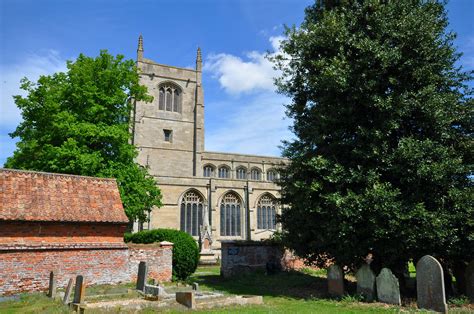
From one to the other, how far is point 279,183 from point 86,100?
1086cm

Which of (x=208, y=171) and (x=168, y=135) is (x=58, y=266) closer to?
(x=168, y=135)

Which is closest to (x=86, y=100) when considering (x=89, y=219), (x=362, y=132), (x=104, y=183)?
(x=104, y=183)

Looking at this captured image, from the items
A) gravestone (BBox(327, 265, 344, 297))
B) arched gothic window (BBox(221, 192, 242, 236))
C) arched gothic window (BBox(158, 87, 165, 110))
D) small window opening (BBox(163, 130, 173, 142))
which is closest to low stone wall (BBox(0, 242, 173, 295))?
gravestone (BBox(327, 265, 344, 297))

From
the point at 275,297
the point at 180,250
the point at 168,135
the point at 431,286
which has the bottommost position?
the point at 275,297

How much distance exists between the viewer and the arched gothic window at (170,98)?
133 ft

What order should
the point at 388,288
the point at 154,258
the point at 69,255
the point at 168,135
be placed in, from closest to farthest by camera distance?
the point at 388,288
the point at 69,255
the point at 154,258
the point at 168,135

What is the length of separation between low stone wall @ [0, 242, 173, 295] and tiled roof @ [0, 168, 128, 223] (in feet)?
3.33

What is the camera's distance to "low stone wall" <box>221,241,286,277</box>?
17219mm

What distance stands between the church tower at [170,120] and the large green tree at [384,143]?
27.2 m

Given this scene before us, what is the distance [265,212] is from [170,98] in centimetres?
1620

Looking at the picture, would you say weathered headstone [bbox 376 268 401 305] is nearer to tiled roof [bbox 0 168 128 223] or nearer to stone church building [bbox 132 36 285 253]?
tiled roof [bbox 0 168 128 223]

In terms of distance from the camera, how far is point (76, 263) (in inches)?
517

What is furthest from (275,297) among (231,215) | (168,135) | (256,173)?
(256,173)

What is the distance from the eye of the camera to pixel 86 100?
18.6 metres
